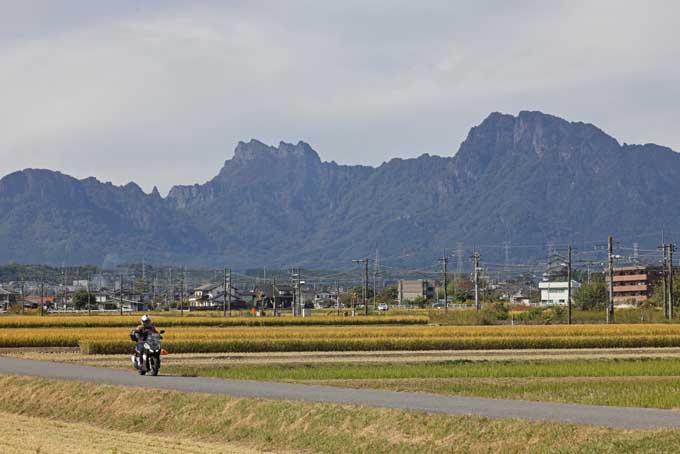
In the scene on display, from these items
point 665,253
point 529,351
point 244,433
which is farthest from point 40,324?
point 244,433

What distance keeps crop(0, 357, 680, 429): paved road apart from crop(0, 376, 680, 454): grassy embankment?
1055mm

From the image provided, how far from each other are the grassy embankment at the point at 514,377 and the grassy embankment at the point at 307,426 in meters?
6.79

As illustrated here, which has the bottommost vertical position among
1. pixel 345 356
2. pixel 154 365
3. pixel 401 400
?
pixel 345 356

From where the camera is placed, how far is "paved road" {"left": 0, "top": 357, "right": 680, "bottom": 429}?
24394mm

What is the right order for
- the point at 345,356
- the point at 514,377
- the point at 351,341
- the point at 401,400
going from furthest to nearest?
the point at 351,341, the point at 345,356, the point at 514,377, the point at 401,400

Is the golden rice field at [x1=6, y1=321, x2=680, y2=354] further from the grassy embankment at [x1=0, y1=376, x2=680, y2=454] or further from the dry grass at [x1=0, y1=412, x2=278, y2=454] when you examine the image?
the dry grass at [x1=0, y1=412, x2=278, y2=454]

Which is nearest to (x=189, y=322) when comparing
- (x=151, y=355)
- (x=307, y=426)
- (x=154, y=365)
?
(x=154, y=365)

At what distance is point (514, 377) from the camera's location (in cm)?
4200

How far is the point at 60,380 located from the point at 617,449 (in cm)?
2202

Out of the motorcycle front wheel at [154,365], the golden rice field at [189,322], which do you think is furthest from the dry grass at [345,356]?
the golden rice field at [189,322]

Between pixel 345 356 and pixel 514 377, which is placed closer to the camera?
pixel 514 377

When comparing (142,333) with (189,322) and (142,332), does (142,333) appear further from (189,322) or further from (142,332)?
(189,322)

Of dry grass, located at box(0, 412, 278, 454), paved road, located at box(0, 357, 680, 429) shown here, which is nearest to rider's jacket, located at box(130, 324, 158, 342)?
paved road, located at box(0, 357, 680, 429)

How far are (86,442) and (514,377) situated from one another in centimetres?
1998
